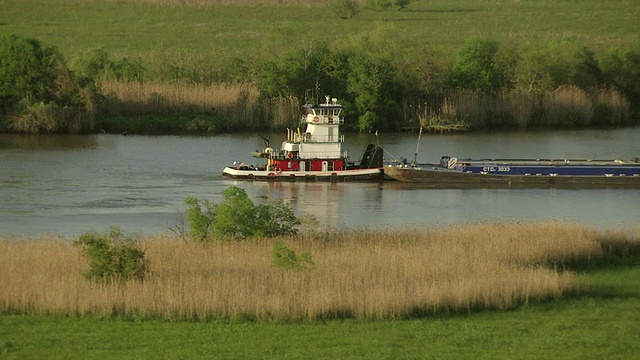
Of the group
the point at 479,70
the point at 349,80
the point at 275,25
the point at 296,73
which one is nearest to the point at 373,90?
the point at 349,80

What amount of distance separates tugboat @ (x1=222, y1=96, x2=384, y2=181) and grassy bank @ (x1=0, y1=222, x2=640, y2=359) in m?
30.5

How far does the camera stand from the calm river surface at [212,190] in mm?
43312

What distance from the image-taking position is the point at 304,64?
7644 cm

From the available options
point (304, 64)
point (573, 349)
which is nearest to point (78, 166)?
point (304, 64)

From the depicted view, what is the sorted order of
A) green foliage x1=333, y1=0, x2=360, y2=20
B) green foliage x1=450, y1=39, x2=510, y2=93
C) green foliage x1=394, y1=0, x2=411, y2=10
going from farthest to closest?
green foliage x1=394, y1=0, x2=411, y2=10 < green foliage x1=333, y1=0, x2=360, y2=20 < green foliage x1=450, y1=39, x2=510, y2=93

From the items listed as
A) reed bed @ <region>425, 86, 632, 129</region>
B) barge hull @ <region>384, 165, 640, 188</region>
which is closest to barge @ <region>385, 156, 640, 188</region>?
barge hull @ <region>384, 165, 640, 188</region>

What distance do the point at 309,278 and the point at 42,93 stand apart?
4684 cm

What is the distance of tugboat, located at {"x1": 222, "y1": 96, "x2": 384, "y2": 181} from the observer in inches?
2160

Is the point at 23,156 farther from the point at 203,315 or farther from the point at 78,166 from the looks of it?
the point at 203,315

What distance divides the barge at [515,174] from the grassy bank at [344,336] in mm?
30177

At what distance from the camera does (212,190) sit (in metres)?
49.6

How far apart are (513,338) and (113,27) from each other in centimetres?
9363

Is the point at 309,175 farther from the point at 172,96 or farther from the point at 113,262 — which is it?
the point at 113,262

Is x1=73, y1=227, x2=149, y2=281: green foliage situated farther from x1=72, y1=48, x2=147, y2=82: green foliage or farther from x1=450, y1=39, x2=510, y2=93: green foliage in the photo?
x1=450, y1=39, x2=510, y2=93: green foliage
